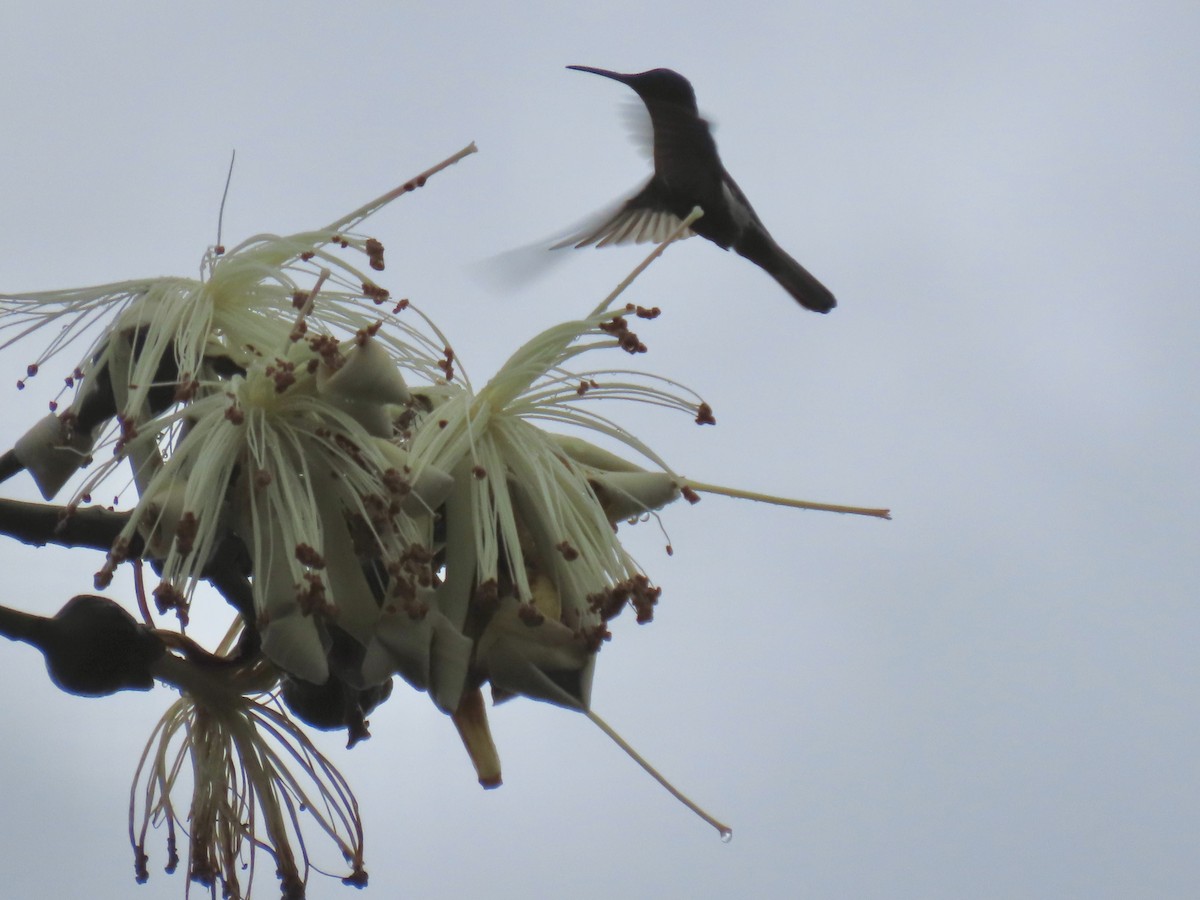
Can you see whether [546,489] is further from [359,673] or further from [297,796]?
[297,796]

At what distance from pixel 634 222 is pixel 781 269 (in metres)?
0.68

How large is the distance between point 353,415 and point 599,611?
491mm

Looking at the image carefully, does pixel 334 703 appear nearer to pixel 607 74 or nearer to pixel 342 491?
pixel 342 491

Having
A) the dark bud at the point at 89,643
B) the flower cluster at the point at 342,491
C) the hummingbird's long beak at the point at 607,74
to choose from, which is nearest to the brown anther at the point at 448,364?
the flower cluster at the point at 342,491

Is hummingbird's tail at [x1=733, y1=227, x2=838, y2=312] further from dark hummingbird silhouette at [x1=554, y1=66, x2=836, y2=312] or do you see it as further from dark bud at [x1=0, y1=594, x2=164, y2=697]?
dark bud at [x1=0, y1=594, x2=164, y2=697]

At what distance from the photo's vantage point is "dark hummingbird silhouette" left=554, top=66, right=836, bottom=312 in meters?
5.91

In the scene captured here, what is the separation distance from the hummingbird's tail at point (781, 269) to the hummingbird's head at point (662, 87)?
0.61 metres

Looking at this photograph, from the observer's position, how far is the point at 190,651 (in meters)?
2.67

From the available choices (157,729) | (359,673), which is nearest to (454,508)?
(359,673)

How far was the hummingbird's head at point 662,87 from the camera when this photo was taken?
5930mm

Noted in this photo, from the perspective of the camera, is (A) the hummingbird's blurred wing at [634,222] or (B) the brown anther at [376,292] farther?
(A) the hummingbird's blurred wing at [634,222]

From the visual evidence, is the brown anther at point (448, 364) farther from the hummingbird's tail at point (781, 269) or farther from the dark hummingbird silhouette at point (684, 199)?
the hummingbird's tail at point (781, 269)

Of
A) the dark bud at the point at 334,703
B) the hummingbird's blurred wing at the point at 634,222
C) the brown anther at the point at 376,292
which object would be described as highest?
the brown anther at the point at 376,292

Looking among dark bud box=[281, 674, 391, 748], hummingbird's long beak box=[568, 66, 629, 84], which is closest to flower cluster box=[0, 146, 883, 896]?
dark bud box=[281, 674, 391, 748]
